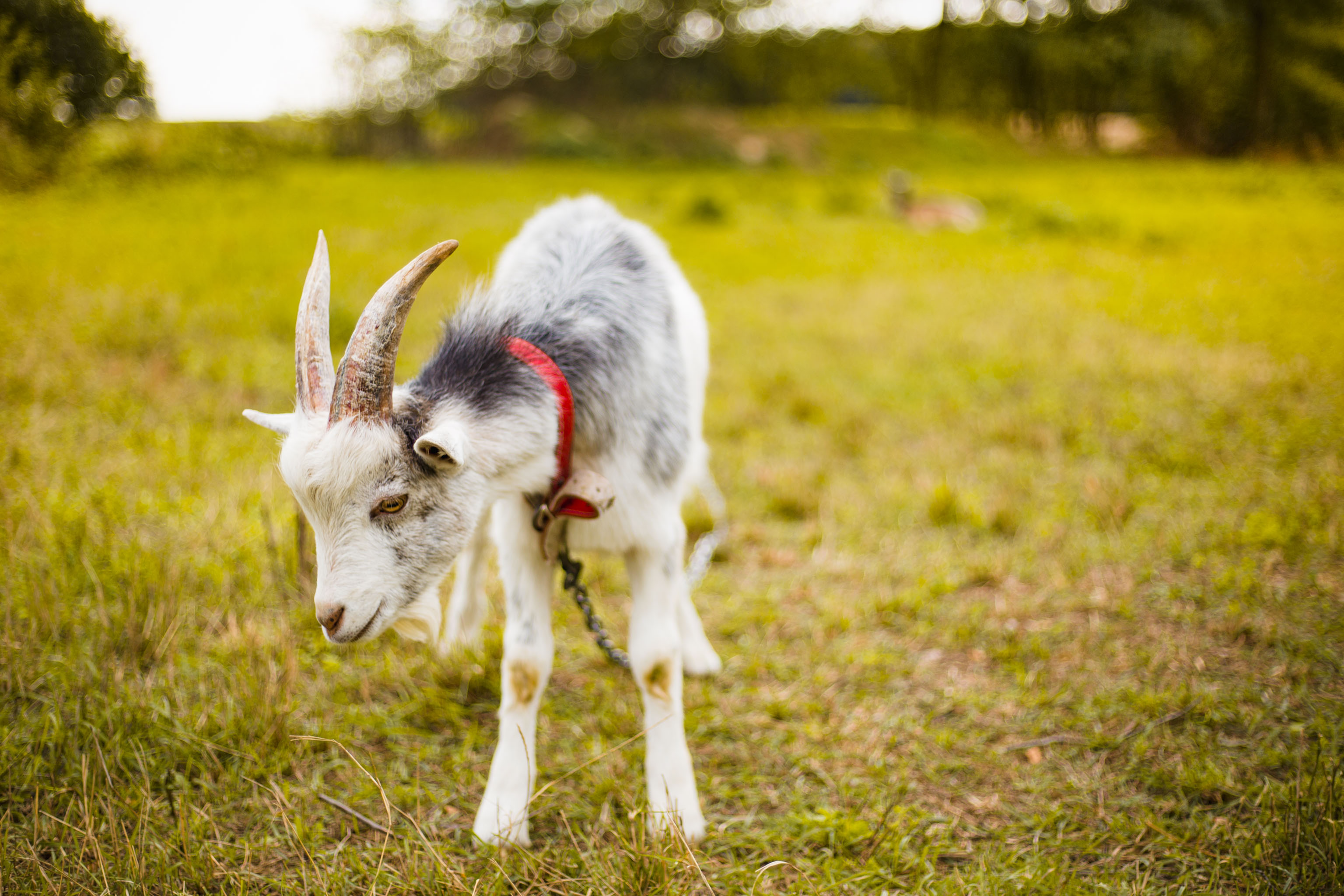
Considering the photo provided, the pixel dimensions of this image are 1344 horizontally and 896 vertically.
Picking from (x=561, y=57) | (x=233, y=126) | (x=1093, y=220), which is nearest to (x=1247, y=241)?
(x=1093, y=220)

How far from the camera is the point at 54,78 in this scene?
308cm

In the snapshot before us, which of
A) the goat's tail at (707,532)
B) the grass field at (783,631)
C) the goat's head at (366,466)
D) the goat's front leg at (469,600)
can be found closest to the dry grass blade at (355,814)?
the grass field at (783,631)

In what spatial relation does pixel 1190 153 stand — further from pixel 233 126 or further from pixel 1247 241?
pixel 233 126

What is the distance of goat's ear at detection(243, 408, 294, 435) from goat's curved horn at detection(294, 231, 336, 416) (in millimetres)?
63

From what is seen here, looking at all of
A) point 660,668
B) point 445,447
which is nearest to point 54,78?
point 445,447

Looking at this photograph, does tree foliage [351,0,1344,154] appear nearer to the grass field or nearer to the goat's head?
the grass field

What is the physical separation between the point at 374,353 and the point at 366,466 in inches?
10.5

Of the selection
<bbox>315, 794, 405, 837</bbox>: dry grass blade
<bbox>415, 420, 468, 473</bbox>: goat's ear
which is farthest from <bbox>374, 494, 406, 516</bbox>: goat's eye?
<bbox>315, 794, 405, 837</bbox>: dry grass blade

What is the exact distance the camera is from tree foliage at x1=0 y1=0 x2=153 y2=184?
9.71 ft

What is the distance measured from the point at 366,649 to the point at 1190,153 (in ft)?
71.6

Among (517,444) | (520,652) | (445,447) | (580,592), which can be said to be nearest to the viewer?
(445,447)

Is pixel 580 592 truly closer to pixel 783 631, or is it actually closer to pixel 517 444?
pixel 517 444

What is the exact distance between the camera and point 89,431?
14.7 feet

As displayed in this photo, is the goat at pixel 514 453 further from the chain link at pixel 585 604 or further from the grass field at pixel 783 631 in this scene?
the grass field at pixel 783 631
